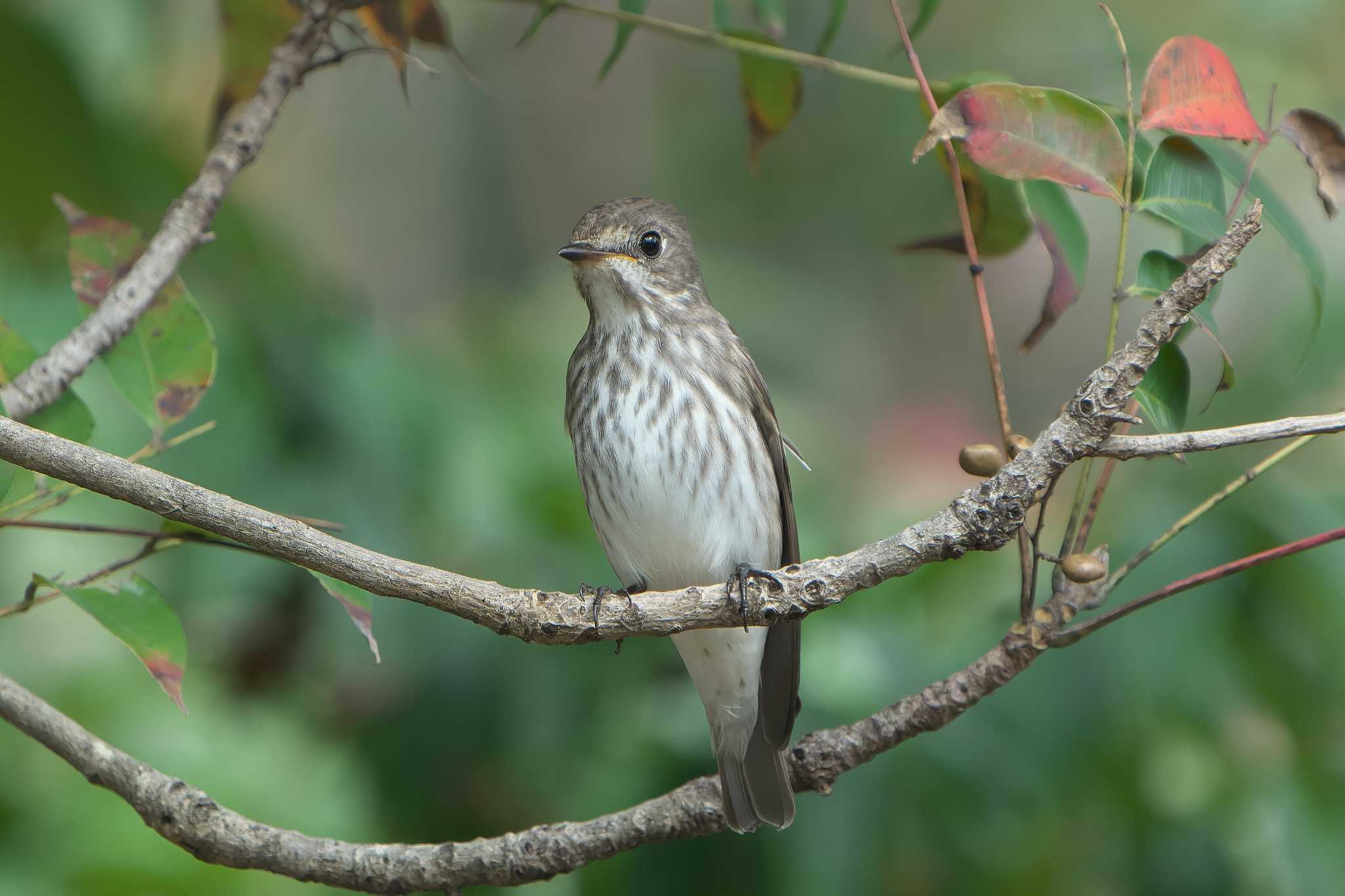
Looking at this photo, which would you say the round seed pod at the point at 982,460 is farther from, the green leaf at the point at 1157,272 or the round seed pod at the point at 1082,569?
the green leaf at the point at 1157,272

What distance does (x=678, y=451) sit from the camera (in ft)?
9.77

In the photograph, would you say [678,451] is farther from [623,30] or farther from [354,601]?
[354,601]

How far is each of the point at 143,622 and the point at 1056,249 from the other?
1536 mm

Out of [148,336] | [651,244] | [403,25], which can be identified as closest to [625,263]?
[651,244]

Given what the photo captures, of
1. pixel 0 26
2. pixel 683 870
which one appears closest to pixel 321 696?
pixel 683 870

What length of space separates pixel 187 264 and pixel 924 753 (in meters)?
2.25

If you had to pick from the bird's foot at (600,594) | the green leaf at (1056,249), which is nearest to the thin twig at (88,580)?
the bird's foot at (600,594)

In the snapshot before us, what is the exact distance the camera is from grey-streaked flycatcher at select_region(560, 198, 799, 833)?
2977 millimetres

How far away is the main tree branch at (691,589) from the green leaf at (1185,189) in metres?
0.24

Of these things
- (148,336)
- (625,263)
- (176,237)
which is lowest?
(148,336)

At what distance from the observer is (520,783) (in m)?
3.12

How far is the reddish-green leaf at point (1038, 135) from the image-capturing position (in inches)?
73.7

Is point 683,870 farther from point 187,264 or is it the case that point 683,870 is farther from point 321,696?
point 187,264

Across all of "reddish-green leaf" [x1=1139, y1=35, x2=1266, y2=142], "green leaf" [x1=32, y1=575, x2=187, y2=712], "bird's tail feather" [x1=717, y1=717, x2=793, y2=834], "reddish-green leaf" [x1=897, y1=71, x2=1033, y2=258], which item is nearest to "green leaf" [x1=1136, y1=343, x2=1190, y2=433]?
"reddish-green leaf" [x1=1139, y1=35, x2=1266, y2=142]
